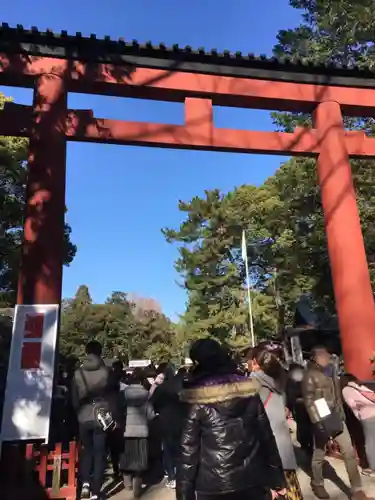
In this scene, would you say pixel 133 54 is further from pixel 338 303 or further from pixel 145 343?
pixel 145 343

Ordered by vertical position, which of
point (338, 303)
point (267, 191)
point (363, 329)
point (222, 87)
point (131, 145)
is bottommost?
point (363, 329)

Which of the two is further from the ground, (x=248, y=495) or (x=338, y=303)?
(x=338, y=303)

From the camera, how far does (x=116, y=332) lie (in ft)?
129

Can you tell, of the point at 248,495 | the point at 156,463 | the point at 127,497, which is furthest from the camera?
the point at 156,463

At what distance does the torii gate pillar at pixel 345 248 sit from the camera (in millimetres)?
6742

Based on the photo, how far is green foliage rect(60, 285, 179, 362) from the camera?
37031mm

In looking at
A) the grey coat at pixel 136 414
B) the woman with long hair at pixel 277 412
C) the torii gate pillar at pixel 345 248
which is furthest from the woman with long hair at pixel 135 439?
the torii gate pillar at pixel 345 248

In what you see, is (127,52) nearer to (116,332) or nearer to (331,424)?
(331,424)

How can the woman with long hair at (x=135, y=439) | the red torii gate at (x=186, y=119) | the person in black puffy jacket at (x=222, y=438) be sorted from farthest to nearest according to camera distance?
the red torii gate at (x=186, y=119)
the woman with long hair at (x=135, y=439)
the person in black puffy jacket at (x=222, y=438)

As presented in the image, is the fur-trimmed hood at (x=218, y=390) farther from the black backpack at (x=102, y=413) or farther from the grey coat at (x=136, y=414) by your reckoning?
the grey coat at (x=136, y=414)

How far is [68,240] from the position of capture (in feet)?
65.1

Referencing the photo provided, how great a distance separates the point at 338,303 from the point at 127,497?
452 centimetres

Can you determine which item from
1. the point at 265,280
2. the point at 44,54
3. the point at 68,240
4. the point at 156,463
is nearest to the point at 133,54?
the point at 44,54

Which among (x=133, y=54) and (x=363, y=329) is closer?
(x=363, y=329)
